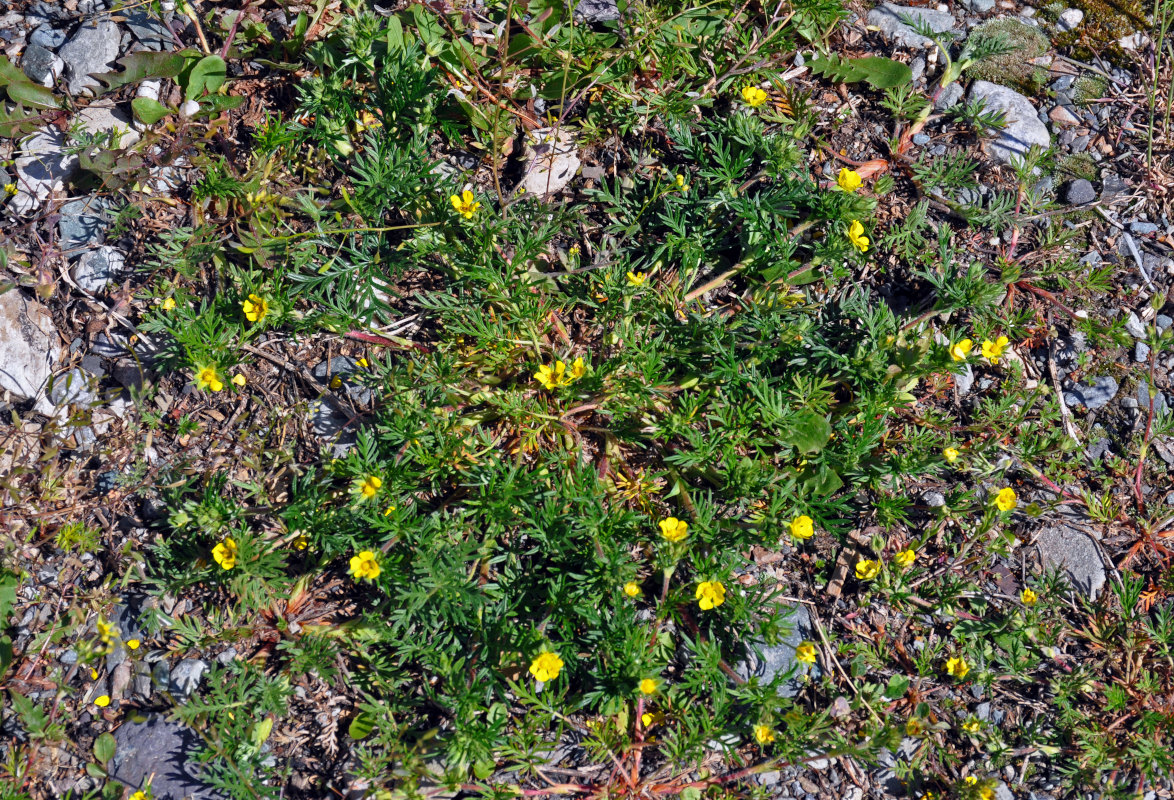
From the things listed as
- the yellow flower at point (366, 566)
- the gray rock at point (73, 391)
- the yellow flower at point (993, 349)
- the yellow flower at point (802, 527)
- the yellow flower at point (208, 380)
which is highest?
the yellow flower at point (993, 349)

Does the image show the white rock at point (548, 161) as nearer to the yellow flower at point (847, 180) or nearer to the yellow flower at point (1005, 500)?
the yellow flower at point (847, 180)

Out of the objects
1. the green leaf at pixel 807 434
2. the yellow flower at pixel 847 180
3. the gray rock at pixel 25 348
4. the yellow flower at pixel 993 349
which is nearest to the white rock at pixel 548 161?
the yellow flower at pixel 847 180

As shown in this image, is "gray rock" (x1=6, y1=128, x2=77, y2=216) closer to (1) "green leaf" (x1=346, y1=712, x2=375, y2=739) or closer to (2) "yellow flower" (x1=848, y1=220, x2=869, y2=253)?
(1) "green leaf" (x1=346, y1=712, x2=375, y2=739)

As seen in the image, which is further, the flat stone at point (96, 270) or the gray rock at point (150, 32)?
the gray rock at point (150, 32)

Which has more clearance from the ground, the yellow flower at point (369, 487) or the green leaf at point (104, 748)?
the yellow flower at point (369, 487)

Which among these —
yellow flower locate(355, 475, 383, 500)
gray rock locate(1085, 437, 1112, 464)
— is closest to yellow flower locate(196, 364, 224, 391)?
yellow flower locate(355, 475, 383, 500)

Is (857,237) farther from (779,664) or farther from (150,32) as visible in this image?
(150,32)
